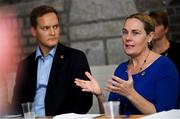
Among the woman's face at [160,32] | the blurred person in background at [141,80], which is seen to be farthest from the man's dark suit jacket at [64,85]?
the woman's face at [160,32]

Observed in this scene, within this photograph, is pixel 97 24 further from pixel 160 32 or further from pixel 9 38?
pixel 9 38

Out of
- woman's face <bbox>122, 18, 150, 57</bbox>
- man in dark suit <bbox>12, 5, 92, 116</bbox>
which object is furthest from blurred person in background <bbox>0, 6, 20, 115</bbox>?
woman's face <bbox>122, 18, 150, 57</bbox>

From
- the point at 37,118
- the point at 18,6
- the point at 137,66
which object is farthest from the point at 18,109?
the point at 18,6

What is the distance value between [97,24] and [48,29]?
137 cm

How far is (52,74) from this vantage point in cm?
319

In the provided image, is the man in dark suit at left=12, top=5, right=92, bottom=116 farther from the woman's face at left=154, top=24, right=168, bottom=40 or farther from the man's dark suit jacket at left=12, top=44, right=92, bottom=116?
the woman's face at left=154, top=24, right=168, bottom=40

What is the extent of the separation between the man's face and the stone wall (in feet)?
4.28

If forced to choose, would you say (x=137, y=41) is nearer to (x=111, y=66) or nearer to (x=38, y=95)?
(x=38, y=95)

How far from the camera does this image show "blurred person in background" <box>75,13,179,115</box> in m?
2.50

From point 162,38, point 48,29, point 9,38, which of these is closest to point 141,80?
point 48,29

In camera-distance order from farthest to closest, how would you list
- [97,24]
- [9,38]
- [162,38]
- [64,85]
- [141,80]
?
[9,38]
[97,24]
[162,38]
[64,85]
[141,80]

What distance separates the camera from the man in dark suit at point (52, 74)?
314 centimetres

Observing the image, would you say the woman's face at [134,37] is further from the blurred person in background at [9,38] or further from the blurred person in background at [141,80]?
the blurred person in background at [9,38]

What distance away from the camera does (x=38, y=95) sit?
3.23m
